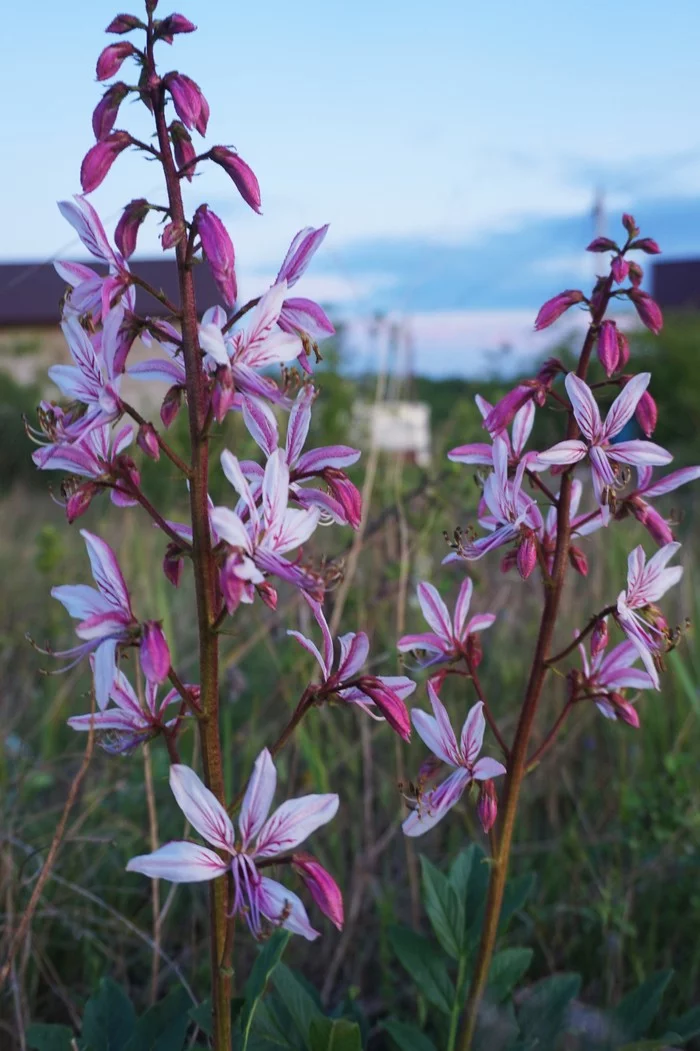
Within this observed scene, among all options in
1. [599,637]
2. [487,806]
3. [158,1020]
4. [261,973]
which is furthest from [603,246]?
[158,1020]

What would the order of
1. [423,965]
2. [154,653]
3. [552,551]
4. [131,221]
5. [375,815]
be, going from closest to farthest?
[154,653], [131,221], [552,551], [423,965], [375,815]

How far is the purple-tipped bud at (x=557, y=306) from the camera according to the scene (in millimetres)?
1646

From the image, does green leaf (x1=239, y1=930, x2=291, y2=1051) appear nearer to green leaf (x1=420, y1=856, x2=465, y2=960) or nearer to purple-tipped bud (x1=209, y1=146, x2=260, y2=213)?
green leaf (x1=420, y1=856, x2=465, y2=960)

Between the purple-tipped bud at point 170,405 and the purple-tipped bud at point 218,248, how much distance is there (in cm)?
14

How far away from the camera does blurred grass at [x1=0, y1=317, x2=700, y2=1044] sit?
8.34 ft

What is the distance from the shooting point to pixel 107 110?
1392 millimetres

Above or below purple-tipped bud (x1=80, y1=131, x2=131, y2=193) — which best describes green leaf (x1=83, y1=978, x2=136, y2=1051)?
below

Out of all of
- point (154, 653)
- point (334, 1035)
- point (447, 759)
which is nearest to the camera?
point (154, 653)

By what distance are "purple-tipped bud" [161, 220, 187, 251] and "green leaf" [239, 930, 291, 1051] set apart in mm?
874

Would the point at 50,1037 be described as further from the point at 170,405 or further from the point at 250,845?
the point at 170,405

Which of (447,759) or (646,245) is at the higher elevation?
(646,245)

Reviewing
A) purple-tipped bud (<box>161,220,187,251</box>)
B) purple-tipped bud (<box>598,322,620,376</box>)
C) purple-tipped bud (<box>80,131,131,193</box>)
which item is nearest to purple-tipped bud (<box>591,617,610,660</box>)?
purple-tipped bud (<box>598,322,620,376</box>)

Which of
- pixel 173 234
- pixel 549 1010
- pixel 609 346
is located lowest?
pixel 549 1010

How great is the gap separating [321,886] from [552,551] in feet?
2.12
